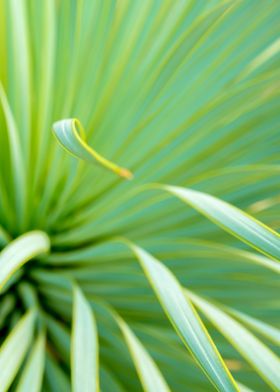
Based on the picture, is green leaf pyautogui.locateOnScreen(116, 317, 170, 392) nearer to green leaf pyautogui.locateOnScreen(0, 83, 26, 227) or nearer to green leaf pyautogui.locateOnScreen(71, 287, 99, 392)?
green leaf pyautogui.locateOnScreen(71, 287, 99, 392)

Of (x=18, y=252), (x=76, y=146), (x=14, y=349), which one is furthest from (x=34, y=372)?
(x=76, y=146)

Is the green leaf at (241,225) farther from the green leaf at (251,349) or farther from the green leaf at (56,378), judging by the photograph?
the green leaf at (56,378)

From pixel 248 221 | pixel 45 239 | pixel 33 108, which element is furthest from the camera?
pixel 33 108

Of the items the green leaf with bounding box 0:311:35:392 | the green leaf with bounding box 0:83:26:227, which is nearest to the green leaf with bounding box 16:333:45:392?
the green leaf with bounding box 0:311:35:392

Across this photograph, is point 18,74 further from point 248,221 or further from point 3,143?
point 248,221

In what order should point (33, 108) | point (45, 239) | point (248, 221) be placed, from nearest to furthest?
point (248, 221) → point (45, 239) → point (33, 108)

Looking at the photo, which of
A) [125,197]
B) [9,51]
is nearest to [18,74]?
[9,51]
